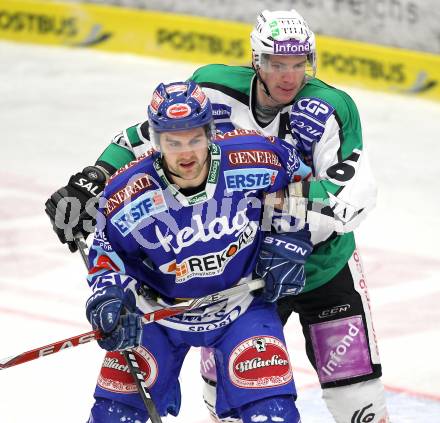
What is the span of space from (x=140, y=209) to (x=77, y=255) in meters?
3.47

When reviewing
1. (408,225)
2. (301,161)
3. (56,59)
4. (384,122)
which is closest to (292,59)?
(301,161)

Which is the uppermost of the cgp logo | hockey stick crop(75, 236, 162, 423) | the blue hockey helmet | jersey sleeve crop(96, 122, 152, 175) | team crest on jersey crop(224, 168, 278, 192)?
the blue hockey helmet

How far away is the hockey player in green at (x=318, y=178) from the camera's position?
469 centimetres

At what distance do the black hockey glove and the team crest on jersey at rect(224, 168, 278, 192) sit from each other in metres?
0.71

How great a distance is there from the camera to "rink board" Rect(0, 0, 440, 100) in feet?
33.4

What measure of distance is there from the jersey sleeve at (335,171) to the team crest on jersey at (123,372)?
28.9 inches

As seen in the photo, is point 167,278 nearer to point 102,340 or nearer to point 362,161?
point 102,340

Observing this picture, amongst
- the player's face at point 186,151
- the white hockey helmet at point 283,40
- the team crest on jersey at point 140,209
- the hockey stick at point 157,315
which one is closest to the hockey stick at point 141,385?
the hockey stick at point 157,315

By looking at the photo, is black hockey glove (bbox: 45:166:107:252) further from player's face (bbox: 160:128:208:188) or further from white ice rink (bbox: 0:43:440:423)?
white ice rink (bbox: 0:43:440:423)

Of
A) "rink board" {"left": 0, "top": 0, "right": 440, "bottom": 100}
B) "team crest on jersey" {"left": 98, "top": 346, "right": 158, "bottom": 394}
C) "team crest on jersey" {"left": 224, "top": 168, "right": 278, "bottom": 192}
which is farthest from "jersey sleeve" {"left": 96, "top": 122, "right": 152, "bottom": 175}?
"rink board" {"left": 0, "top": 0, "right": 440, "bottom": 100}

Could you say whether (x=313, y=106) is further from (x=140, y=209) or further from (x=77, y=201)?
(x=77, y=201)

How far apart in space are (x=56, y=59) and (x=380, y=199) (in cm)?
452

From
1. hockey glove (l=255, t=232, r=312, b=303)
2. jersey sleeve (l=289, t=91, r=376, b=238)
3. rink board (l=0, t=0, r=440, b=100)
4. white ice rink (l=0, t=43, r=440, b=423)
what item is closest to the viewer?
hockey glove (l=255, t=232, r=312, b=303)

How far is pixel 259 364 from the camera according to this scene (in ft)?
14.1
